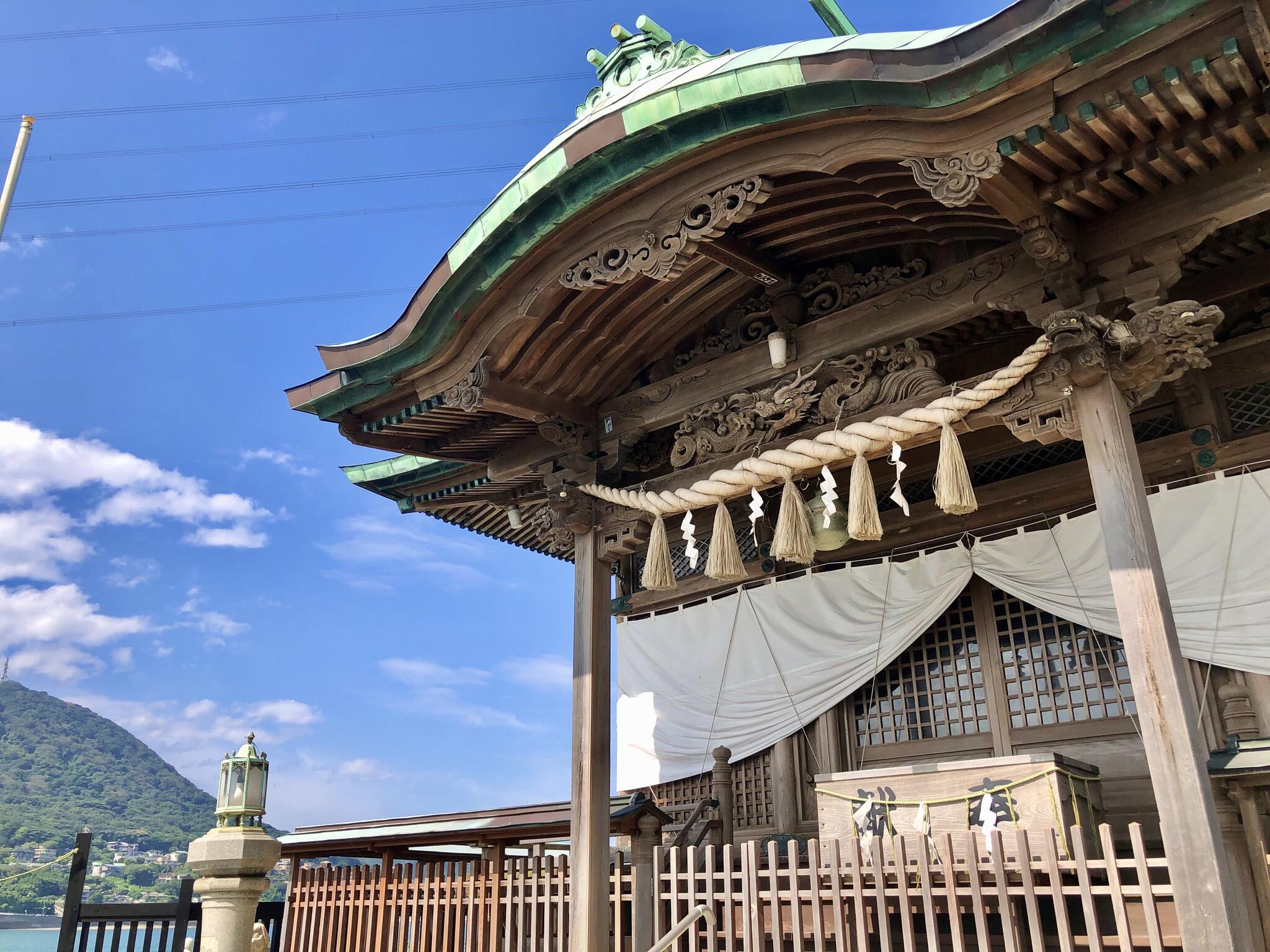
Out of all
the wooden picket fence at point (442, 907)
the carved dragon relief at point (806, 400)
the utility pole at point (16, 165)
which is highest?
the utility pole at point (16, 165)

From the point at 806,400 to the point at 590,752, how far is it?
110 inches

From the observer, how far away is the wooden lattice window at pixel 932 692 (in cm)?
729

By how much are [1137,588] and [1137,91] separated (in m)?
2.24

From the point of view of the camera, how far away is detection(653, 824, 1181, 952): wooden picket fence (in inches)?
174

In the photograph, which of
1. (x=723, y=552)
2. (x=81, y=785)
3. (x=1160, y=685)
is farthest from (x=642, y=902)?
(x=81, y=785)

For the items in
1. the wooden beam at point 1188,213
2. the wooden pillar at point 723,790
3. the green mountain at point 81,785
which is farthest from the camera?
the green mountain at point 81,785

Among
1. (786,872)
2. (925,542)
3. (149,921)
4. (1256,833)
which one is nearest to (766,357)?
(925,542)

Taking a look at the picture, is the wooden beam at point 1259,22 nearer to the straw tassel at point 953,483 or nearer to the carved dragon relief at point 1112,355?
the carved dragon relief at point 1112,355

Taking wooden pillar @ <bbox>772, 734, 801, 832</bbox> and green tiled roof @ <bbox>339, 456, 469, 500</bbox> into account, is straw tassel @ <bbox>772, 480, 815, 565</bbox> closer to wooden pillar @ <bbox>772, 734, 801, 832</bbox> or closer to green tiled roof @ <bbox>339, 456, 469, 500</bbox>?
wooden pillar @ <bbox>772, 734, 801, 832</bbox>

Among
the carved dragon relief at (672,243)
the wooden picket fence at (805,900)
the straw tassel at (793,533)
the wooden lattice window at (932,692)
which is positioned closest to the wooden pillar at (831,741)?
the wooden lattice window at (932,692)

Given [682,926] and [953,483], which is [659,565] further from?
[682,926]

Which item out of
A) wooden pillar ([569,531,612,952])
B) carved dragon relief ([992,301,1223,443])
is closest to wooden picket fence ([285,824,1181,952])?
wooden pillar ([569,531,612,952])

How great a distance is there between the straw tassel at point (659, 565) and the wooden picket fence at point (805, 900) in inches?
65.9

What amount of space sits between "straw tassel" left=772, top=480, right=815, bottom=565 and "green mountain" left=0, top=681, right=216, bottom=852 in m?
55.0
